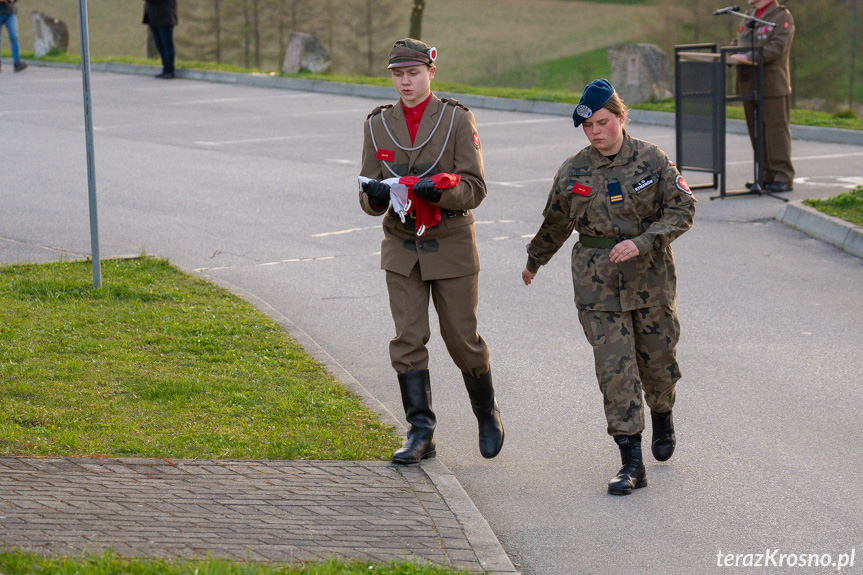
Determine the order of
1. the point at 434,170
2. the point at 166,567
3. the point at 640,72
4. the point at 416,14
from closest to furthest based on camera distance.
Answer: the point at 166,567, the point at 434,170, the point at 640,72, the point at 416,14

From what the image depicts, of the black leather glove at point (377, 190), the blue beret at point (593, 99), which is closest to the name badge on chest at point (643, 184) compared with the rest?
the blue beret at point (593, 99)

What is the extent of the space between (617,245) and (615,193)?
10.4 inches

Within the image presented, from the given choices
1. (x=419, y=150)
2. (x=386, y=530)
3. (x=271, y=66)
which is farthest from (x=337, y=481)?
(x=271, y=66)

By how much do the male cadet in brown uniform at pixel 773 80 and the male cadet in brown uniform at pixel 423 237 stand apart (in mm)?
8201

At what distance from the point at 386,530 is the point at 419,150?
1.82m

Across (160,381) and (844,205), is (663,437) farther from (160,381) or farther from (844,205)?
(844,205)

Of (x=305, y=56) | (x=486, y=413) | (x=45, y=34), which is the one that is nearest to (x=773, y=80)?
(x=486, y=413)

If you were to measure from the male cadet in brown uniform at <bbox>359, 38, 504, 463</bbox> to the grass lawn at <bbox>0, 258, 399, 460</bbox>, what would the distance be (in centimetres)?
45

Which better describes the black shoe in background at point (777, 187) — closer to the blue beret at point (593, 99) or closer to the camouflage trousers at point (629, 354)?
the camouflage trousers at point (629, 354)

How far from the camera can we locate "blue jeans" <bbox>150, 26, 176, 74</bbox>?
84.4 ft

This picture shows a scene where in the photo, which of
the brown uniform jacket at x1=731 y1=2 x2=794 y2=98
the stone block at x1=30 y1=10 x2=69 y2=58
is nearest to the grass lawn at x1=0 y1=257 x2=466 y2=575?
the brown uniform jacket at x1=731 y1=2 x2=794 y2=98

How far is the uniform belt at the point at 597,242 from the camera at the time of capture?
206 inches

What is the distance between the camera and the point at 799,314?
837cm

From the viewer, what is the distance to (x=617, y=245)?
510cm
